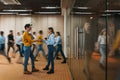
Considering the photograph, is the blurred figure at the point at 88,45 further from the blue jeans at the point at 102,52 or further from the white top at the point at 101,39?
the blue jeans at the point at 102,52

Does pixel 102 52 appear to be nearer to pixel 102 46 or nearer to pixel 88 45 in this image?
pixel 102 46

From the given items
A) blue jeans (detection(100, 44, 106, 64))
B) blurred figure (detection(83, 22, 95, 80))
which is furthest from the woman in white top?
blurred figure (detection(83, 22, 95, 80))

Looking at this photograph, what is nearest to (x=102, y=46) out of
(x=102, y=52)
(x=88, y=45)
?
(x=102, y=52)

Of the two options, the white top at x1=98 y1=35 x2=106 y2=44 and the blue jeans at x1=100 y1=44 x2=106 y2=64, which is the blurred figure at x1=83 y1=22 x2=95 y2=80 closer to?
the white top at x1=98 y1=35 x2=106 y2=44

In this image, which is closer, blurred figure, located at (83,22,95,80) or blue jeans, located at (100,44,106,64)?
blue jeans, located at (100,44,106,64)

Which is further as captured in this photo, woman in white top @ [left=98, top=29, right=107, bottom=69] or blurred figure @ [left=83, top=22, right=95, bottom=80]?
blurred figure @ [left=83, top=22, right=95, bottom=80]

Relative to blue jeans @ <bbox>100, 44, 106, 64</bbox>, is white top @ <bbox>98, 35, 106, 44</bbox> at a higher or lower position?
higher

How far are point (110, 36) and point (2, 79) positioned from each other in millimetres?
5587

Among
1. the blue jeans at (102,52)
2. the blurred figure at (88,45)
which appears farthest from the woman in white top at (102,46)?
the blurred figure at (88,45)

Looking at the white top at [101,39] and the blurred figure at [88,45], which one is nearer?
the white top at [101,39]

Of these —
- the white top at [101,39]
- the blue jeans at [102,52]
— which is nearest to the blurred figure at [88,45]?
the white top at [101,39]

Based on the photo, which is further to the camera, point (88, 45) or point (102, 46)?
point (88, 45)

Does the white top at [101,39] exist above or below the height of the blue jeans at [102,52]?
above

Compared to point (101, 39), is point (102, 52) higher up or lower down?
lower down
